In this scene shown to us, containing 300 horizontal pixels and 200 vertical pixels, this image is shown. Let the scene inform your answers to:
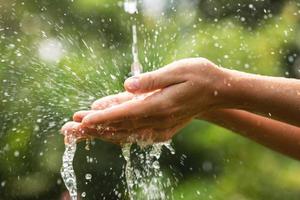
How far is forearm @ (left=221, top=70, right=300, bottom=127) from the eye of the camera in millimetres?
1633

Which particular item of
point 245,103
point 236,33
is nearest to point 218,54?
point 236,33

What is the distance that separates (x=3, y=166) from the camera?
11.0 ft

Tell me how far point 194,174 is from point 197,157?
3.7 inches

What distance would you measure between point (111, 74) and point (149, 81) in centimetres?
163

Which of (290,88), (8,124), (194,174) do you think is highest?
(290,88)

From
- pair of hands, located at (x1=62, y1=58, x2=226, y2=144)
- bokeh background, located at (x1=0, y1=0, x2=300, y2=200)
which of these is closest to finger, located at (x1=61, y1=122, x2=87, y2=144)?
pair of hands, located at (x1=62, y1=58, x2=226, y2=144)

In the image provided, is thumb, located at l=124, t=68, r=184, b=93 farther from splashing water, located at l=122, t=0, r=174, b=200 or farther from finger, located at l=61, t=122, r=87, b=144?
splashing water, located at l=122, t=0, r=174, b=200

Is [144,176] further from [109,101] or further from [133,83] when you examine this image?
[133,83]

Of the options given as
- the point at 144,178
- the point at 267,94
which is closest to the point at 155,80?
the point at 267,94

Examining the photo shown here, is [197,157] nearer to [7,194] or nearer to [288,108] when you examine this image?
[7,194]

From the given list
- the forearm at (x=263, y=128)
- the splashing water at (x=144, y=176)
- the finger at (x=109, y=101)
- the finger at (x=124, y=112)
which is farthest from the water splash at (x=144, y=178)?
the finger at (x=124, y=112)

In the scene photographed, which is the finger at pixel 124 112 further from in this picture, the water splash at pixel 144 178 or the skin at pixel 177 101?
the water splash at pixel 144 178

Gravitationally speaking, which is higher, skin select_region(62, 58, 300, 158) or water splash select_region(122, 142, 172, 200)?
skin select_region(62, 58, 300, 158)

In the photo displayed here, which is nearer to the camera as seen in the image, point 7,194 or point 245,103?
point 245,103
